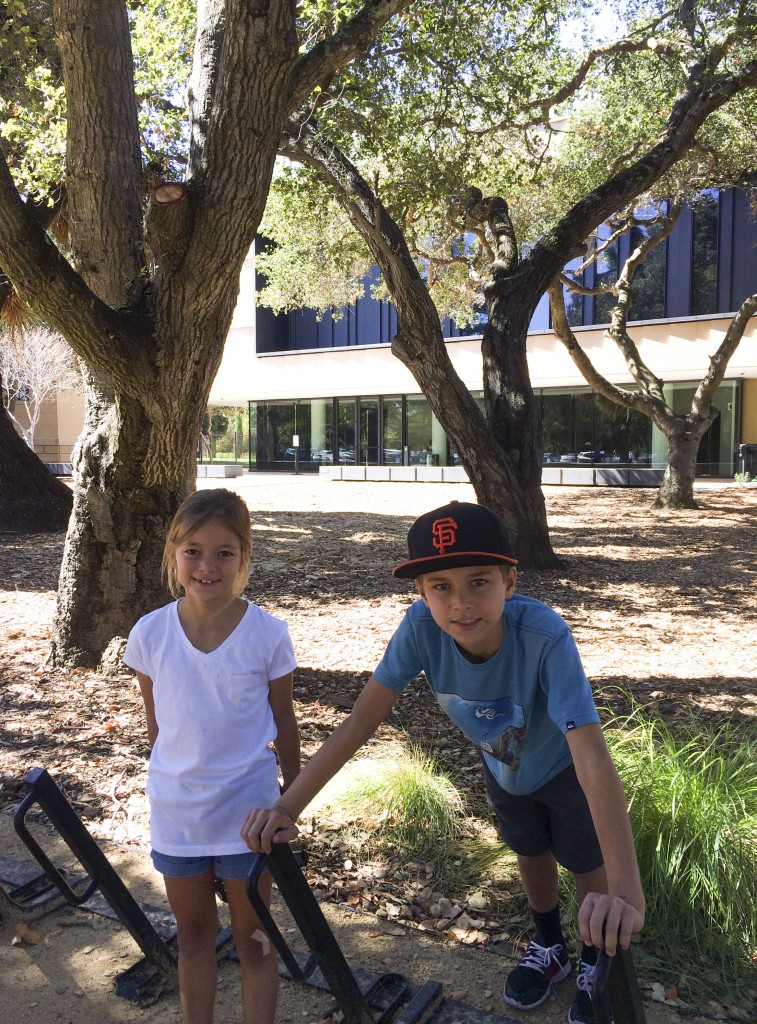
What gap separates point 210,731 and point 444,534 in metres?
0.81

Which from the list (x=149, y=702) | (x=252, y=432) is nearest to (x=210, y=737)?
(x=149, y=702)

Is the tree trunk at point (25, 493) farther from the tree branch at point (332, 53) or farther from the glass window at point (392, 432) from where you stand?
the glass window at point (392, 432)

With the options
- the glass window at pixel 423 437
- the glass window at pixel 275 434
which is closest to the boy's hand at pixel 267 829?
the glass window at pixel 423 437

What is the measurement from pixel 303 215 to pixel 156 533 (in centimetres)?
889

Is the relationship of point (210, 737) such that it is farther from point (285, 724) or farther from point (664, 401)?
point (664, 401)

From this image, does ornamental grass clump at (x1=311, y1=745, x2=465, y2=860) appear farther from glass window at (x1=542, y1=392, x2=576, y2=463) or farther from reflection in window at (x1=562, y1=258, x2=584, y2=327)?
reflection in window at (x1=562, y1=258, x2=584, y2=327)

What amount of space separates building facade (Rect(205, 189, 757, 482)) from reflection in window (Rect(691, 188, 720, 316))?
3 centimetres

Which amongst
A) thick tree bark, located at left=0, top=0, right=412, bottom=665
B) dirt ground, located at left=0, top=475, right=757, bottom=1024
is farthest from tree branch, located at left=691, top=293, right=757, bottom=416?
thick tree bark, located at left=0, top=0, right=412, bottom=665

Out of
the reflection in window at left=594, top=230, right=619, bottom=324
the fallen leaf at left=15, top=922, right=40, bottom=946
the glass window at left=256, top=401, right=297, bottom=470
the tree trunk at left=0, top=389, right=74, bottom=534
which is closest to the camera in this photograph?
the fallen leaf at left=15, top=922, right=40, bottom=946

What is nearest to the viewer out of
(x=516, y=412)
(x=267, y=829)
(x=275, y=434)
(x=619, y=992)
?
(x=619, y=992)

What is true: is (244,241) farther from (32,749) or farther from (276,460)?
(276,460)

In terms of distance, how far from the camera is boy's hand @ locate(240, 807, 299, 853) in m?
1.86

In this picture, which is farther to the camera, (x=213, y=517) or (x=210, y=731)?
(x=213, y=517)

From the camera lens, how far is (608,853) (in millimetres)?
1718
